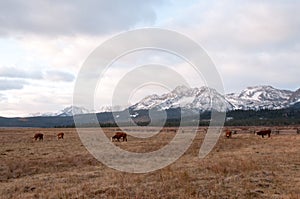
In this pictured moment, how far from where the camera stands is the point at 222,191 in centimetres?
1462

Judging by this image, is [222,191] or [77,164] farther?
[77,164]

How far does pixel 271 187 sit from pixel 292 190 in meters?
1.04

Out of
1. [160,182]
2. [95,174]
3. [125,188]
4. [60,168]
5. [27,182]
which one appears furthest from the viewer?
[60,168]

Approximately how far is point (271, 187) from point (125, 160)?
1280cm

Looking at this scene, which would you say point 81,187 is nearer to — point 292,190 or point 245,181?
point 245,181

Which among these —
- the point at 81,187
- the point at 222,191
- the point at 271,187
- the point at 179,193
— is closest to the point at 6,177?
the point at 81,187

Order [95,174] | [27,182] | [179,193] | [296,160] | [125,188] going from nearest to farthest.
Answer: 1. [179,193]
2. [125,188]
3. [27,182]
4. [95,174]
5. [296,160]

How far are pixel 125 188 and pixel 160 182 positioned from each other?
1.91m

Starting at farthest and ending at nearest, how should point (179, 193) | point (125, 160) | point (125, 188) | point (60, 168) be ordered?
point (125, 160), point (60, 168), point (125, 188), point (179, 193)

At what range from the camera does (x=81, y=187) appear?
52.2ft

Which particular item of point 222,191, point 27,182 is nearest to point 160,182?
point 222,191

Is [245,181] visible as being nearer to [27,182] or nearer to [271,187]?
[271,187]

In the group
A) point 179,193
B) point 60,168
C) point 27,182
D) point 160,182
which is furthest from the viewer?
point 60,168

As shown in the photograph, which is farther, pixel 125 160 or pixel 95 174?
pixel 125 160
